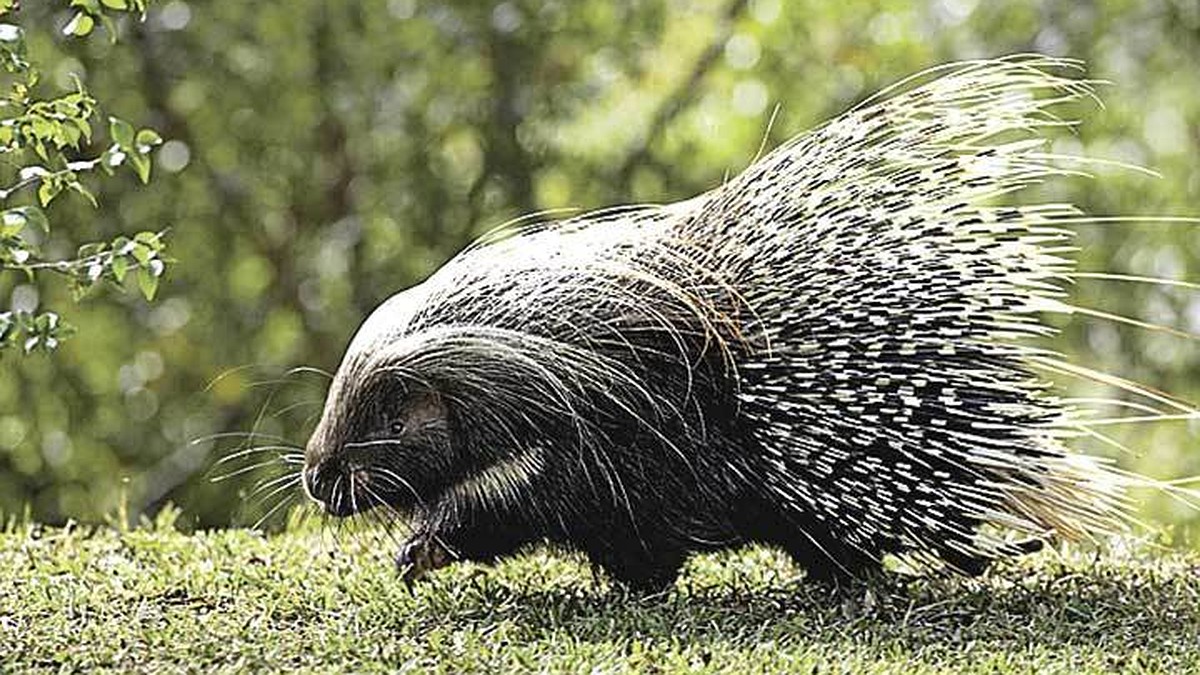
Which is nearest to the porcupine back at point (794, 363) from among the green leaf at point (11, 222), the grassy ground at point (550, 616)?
the grassy ground at point (550, 616)

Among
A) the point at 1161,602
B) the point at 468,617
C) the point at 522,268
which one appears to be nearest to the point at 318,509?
the point at 468,617

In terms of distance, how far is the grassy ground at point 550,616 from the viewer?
457 cm

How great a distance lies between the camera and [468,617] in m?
5.01

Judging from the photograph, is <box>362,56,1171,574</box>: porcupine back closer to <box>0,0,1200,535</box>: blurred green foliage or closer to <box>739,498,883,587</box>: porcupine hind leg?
<box>739,498,883,587</box>: porcupine hind leg

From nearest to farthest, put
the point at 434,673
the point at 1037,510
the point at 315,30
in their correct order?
1. the point at 434,673
2. the point at 1037,510
3. the point at 315,30

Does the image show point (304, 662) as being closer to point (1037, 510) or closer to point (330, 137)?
point (1037, 510)

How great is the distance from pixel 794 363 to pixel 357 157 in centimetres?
634

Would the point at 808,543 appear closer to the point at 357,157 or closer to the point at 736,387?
the point at 736,387

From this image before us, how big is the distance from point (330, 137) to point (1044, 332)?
6550 millimetres

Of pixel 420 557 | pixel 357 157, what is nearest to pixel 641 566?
pixel 420 557

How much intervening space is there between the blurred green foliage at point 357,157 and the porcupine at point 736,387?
545 cm

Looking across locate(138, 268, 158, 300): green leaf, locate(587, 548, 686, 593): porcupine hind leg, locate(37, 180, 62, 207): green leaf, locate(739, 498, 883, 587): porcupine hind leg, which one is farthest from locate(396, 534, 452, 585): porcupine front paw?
locate(37, 180, 62, 207): green leaf

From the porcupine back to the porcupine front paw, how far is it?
0.23 m

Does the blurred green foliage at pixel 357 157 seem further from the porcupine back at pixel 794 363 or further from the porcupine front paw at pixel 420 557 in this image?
the porcupine back at pixel 794 363
